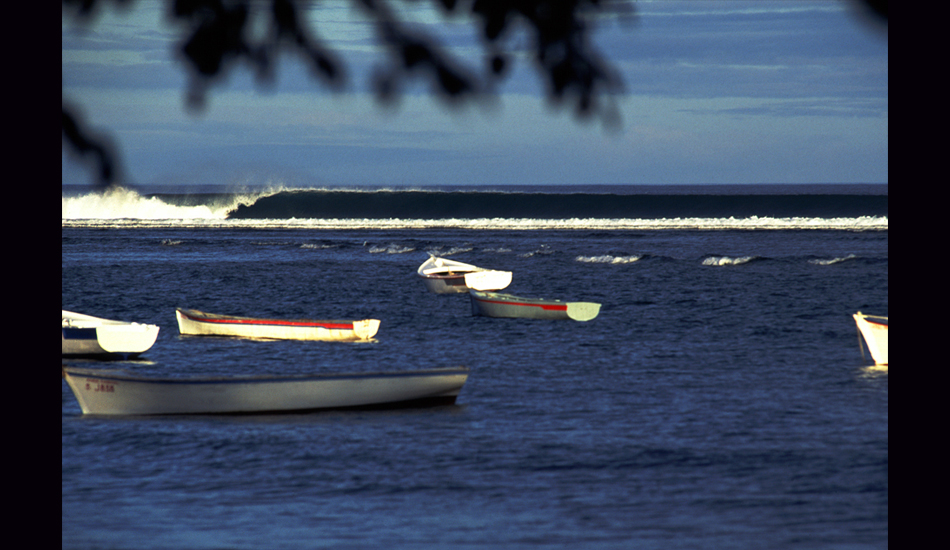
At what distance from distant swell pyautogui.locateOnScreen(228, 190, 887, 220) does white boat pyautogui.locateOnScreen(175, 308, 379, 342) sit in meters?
63.8

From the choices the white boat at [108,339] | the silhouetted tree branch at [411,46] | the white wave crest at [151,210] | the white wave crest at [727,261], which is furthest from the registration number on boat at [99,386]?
the white wave crest at [151,210]

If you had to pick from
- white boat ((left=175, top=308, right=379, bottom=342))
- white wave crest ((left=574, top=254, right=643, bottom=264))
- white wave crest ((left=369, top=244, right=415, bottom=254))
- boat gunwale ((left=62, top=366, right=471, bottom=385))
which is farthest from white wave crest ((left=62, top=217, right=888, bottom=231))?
boat gunwale ((left=62, top=366, right=471, bottom=385))

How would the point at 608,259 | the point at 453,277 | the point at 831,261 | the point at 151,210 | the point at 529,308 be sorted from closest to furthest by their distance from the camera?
the point at 529,308 < the point at 453,277 < the point at 831,261 < the point at 608,259 < the point at 151,210

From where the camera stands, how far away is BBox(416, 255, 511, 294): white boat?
32.1 meters

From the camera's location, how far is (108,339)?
20.0m

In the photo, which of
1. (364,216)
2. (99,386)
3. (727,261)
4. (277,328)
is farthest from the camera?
(364,216)

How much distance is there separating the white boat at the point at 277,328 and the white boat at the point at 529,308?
17.6ft

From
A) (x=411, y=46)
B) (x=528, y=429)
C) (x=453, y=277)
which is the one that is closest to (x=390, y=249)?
(x=453, y=277)

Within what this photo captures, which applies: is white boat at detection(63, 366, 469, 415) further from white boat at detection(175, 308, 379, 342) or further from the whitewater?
the whitewater

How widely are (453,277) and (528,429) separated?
1977 centimetres

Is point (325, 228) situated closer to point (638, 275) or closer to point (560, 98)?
point (638, 275)

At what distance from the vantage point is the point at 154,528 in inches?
374

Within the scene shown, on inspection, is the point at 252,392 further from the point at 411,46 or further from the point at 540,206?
the point at 540,206

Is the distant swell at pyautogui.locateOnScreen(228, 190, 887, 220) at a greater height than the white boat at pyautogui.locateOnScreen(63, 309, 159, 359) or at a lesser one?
greater
